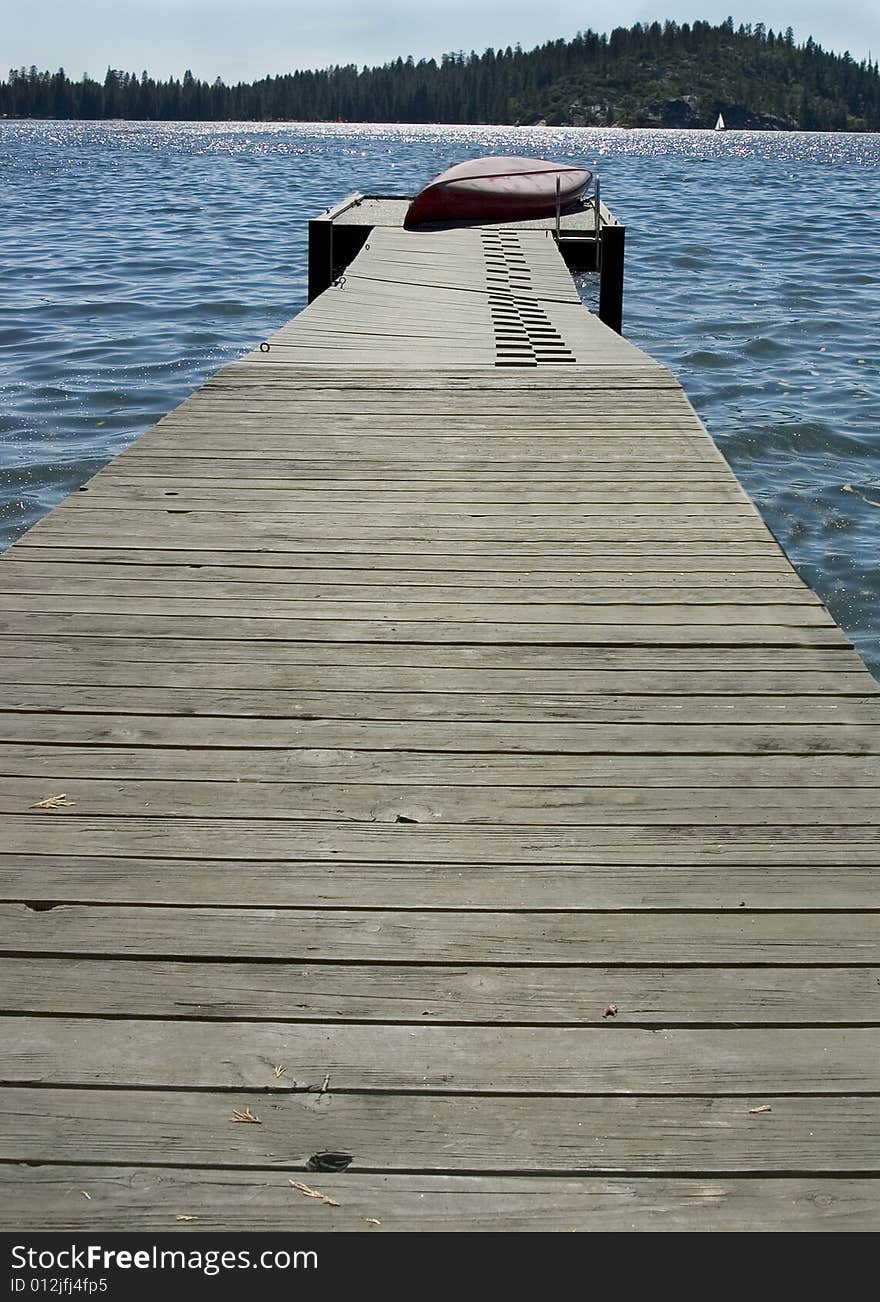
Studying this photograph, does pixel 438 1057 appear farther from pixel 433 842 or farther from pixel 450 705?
pixel 450 705

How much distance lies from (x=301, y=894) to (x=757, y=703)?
128cm

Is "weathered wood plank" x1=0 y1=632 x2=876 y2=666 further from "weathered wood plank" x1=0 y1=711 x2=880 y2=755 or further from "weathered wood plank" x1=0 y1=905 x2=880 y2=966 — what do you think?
"weathered wood plank" x1=0 y1=905 x2=880 y2=966

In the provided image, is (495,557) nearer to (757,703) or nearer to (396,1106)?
(757,703)

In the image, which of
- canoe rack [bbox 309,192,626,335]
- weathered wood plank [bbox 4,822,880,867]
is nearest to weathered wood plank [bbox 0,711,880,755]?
weathered wood plank [bbox 4,822,880,867]

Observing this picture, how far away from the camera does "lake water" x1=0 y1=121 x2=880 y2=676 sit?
805 centimetres

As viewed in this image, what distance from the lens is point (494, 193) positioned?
13977 mm

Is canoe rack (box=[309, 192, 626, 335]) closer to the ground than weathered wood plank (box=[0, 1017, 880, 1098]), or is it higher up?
higher up

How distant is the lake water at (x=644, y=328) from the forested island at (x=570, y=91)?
5671 inches

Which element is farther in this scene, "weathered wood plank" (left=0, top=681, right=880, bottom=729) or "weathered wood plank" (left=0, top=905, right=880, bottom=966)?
"weathered wood plank" (left=0, top=681, right=880, bottom=729)

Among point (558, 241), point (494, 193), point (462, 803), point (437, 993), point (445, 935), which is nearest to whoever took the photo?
point (437, 993)

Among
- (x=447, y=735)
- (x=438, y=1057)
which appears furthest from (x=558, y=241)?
(x=438, y=1057)

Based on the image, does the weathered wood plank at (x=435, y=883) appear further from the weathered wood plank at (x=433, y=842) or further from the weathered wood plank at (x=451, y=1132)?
the weathered wood plank at (x=451, y=1132)

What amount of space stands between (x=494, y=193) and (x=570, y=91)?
160976 millimetres

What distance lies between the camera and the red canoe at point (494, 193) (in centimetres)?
1353
